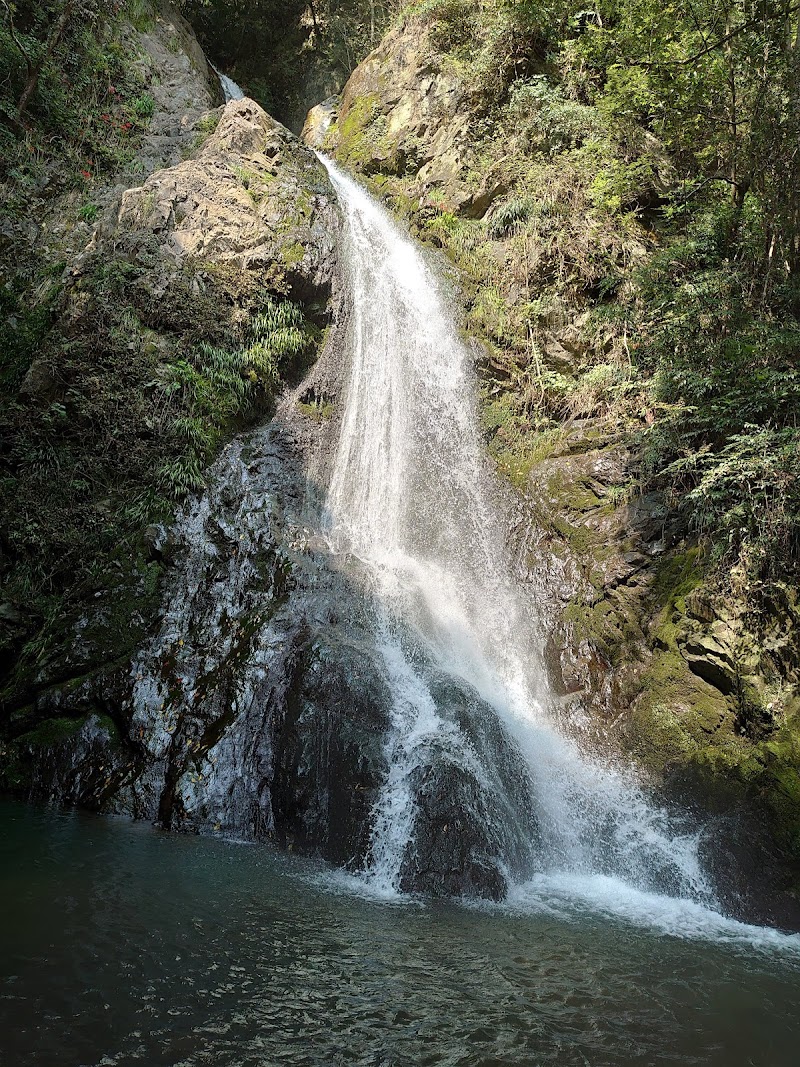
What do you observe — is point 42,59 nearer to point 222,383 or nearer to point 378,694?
point 222,383

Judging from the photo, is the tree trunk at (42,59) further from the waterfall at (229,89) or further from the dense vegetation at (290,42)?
the dense vegetation at (290,42)

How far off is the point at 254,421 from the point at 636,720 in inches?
282

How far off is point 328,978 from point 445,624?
5.58 metres

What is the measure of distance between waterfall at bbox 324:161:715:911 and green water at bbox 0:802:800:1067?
1.03 m

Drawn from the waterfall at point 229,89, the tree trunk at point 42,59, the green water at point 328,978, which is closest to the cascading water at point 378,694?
the green water at point 328,978

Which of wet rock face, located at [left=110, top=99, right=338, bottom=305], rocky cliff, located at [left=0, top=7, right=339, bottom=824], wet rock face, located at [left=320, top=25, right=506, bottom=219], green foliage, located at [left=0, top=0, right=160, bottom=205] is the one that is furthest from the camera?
wet rock face, located at [left=320, top=25, right=506, bottom=219]

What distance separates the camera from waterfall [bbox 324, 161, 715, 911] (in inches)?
254

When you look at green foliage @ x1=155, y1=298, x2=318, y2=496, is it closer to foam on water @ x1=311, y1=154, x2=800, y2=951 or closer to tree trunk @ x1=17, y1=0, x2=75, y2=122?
foam on water @ x1=311, y1=154, x2=800, y2=951

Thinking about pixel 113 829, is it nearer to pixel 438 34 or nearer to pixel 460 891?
pixel 460 891

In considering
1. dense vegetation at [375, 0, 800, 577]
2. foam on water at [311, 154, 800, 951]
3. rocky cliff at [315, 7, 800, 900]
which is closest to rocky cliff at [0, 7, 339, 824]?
foam on water at [311, 154, 800, 951]

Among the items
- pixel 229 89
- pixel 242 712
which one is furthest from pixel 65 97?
pixel 242 712

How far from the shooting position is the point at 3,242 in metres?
12.4

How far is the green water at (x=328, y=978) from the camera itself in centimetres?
315

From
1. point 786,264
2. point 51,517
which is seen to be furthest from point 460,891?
point 786,264
